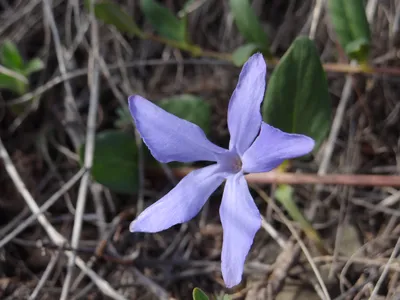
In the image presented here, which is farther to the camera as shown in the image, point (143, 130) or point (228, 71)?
point (228, 71)

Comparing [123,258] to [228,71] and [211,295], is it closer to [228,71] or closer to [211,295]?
[211,295]

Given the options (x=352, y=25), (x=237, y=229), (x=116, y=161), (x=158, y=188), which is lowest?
(x=158, y=188)

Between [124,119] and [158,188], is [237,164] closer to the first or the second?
[158,188]

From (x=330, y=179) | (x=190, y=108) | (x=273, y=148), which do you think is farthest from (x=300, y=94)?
(x=190, y=108)

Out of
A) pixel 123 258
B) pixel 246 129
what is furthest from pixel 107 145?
pixel 246 129

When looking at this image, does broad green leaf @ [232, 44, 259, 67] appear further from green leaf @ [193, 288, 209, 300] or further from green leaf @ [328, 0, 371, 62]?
green leaf @ [193, 288, 209, 300]

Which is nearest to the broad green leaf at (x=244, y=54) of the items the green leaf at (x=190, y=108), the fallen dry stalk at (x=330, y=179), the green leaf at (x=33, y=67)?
the green leaf at (x=190, y=108)

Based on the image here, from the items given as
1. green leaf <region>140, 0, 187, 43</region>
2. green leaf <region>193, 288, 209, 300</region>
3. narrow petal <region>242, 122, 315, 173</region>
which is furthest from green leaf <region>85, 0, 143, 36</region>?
green leaf <region>193, 288, 209, 300</region>
